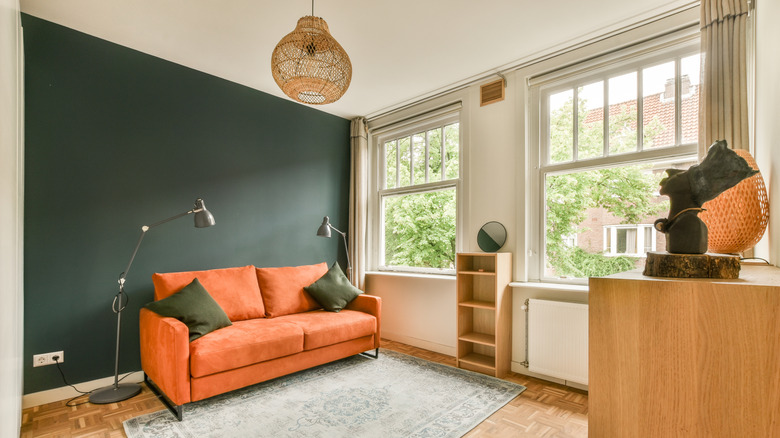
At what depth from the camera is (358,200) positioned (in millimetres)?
4781

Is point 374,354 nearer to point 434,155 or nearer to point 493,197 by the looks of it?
point 493,197

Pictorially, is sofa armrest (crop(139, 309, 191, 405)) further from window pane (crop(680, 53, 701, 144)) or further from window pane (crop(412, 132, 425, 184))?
window pane (crop(680, 53, 701, 144))

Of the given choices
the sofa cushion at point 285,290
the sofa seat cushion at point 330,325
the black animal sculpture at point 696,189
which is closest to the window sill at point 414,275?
the sofa seat cushion at point 330,325

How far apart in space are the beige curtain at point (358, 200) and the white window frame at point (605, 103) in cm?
208

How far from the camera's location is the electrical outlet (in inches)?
108

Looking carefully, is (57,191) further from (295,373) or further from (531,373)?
(531,373)

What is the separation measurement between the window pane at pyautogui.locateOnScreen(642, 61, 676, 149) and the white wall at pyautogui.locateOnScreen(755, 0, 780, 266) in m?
0.82

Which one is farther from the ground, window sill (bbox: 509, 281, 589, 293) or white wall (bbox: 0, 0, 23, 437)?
white wall (bbox: 0, 0, 23, 437)

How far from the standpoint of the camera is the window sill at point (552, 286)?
Result: 304cm

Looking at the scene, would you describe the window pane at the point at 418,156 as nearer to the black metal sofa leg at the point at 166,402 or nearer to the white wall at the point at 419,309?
the white wall at the point at 419,309

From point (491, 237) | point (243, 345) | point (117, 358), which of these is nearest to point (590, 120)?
point (491, 237)

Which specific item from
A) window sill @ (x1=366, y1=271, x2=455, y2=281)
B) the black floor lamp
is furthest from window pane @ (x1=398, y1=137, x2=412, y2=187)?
the black floor lamp

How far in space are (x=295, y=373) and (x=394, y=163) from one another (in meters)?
2.69

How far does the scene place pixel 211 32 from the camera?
298 cm
